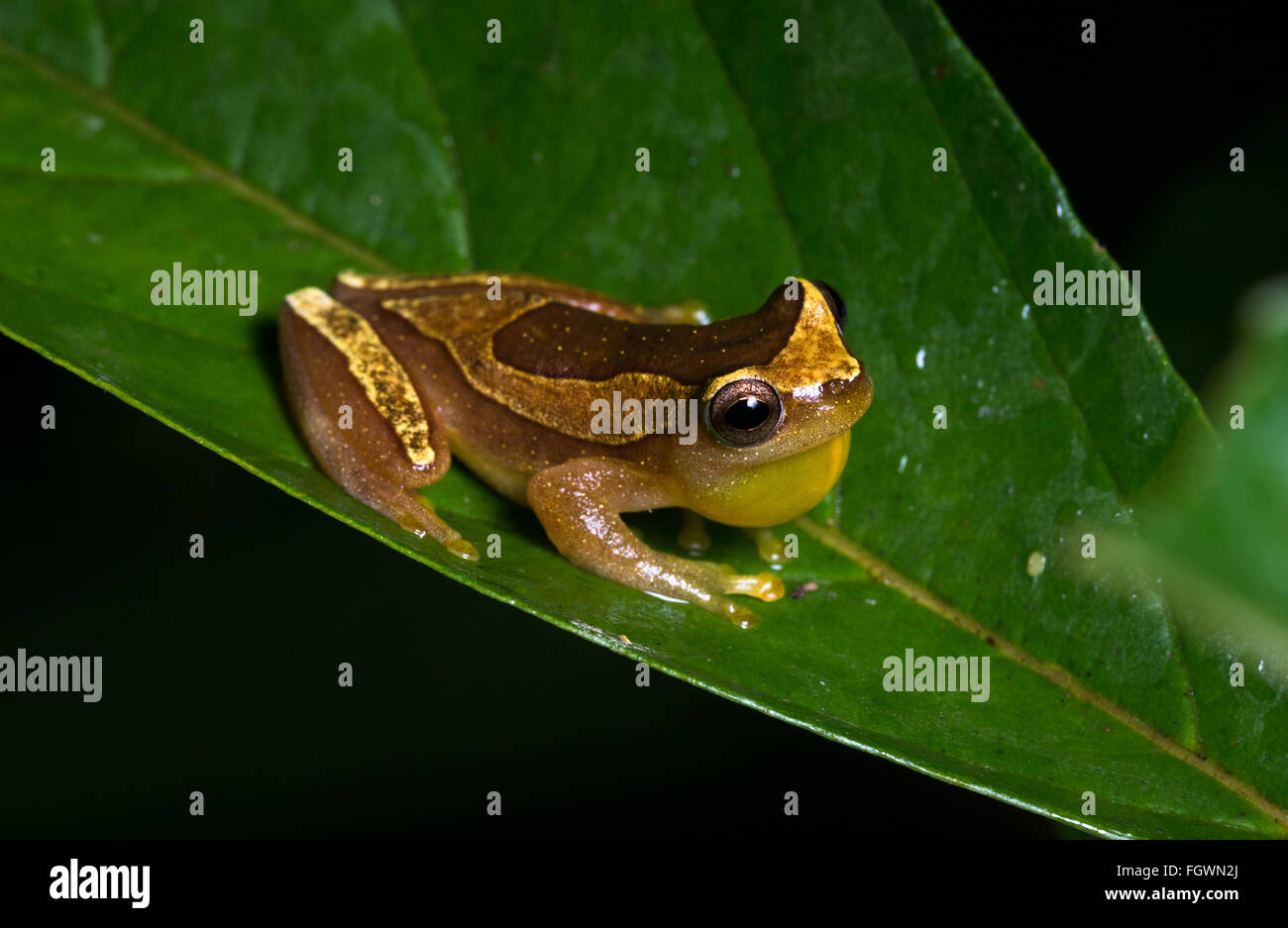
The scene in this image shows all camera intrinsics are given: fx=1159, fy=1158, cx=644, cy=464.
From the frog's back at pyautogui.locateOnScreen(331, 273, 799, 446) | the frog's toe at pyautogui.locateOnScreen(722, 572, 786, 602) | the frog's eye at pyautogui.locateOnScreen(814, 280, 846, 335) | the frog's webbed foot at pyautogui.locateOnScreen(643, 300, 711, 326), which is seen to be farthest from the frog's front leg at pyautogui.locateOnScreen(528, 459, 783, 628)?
the frog's eye at pyautogui.locateOnScreen(814, 280, 846, 335)

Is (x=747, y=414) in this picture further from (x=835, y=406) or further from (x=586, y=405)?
(x=586, y=405)

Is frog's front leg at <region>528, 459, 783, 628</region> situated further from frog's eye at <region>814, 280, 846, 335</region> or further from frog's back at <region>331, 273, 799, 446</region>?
frog's eye at <region>814, 280, 846, 335</region>

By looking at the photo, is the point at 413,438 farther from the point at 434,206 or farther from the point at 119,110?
the point at 119,110

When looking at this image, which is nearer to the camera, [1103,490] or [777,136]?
[1103,490]

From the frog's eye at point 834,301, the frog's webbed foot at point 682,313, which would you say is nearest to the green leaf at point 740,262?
the frog's webbed foot at point 682,313

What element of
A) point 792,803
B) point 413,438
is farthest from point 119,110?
point 792,803

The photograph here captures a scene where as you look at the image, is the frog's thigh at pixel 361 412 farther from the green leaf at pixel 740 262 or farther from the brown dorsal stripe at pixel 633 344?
the brown dorsal stripe at pixel 633 344

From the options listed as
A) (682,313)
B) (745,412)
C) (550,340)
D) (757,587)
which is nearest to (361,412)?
(550,340)
